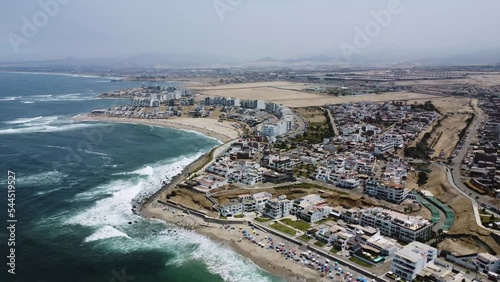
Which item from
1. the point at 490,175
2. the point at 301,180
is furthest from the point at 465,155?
the point at 301,180

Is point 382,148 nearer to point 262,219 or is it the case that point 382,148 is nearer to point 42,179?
point 262,219

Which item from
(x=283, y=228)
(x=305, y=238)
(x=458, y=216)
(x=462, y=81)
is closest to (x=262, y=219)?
(x=283, y=228)

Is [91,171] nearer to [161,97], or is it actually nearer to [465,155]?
[465,155]

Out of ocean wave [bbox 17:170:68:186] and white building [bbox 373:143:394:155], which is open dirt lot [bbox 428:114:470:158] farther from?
ocean wave [bbox 17:170:68:186]

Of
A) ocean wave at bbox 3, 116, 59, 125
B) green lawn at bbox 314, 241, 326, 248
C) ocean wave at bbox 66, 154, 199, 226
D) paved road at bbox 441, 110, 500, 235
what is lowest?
green lawn at bbox 314, 241, 326, 248

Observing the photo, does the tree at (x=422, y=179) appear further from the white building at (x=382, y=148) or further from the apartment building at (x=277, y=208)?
the apartment building at (x=277, y=208)

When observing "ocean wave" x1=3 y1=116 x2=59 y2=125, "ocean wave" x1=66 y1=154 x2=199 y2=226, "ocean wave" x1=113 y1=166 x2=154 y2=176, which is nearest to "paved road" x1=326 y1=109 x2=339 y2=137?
"ocean wave" x1=66 y1=154 x2=199 y2=226
